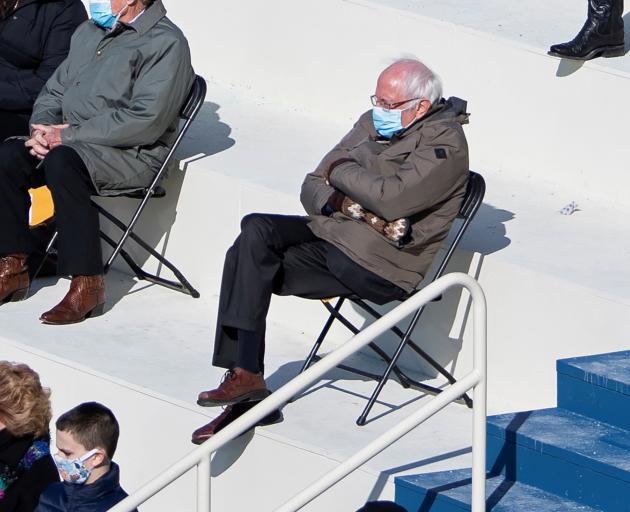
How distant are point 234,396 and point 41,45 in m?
2.34

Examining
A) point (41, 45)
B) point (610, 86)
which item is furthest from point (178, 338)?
point (610, 86)

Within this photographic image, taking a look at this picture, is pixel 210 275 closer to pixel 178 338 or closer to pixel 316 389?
pixel 178 338

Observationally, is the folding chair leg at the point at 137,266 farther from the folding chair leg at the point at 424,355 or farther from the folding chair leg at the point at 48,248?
the folding chair leg at the point at 424,355

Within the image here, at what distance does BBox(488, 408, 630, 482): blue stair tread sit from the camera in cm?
481

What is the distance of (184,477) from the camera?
5652 millimetres

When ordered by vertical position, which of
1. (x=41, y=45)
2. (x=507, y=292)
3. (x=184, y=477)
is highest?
(x=41, y=45)

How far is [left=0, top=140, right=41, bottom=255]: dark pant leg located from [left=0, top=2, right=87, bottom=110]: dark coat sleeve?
503 mm

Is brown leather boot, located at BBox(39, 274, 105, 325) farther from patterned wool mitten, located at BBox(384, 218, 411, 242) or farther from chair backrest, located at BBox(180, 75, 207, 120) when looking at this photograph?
patterned wool mitten, located at BBox(384, 218, 411, 242)

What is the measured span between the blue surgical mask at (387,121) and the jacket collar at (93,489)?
1695 millimetres

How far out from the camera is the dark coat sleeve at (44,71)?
275 inches

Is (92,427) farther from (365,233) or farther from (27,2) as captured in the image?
(27,2)

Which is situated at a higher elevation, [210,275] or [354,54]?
[354,54]

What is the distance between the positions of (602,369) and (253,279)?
120cm

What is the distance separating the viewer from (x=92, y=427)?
15.0 feet
